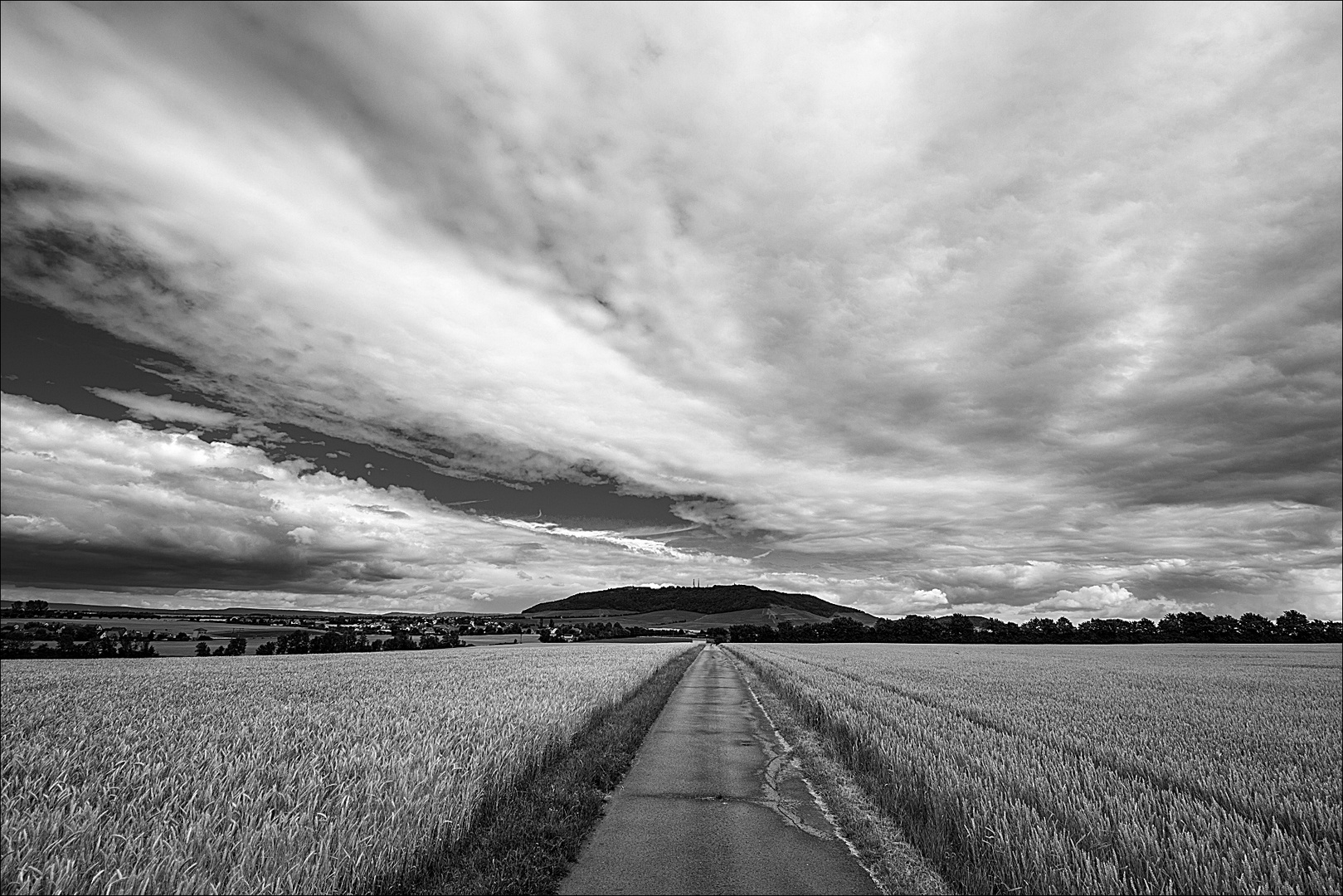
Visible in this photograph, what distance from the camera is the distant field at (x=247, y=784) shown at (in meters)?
5.79

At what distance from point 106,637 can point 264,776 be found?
91844 millimetres

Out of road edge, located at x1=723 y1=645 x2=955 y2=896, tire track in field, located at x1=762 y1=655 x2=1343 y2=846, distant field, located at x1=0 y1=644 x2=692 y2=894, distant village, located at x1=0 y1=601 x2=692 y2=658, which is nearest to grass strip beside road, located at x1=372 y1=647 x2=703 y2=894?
distant field, located at x1=0 y1=644 x2=692 y2=894

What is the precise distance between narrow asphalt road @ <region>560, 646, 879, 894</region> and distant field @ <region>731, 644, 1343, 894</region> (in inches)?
53.2

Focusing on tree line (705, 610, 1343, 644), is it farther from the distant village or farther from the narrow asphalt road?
the narrow asphalt road

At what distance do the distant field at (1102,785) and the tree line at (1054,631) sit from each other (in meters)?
131

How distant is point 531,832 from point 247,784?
12.7ft

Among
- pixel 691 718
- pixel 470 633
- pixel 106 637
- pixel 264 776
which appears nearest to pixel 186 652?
pixel 106 637

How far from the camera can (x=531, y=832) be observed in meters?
8.23

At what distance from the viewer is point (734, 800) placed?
34.8ft

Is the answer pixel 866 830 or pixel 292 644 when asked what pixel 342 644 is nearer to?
pixel 292 644

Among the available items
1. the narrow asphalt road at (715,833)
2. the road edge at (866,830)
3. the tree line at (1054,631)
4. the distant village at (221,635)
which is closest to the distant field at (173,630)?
the distant village at (221,635)

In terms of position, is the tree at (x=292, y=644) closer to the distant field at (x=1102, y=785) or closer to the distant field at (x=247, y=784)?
the distant field at (x=247, y=784)

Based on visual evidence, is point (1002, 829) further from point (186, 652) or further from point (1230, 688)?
point (186, 652)

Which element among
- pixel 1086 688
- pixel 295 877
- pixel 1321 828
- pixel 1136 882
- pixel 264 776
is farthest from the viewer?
pixel 1086 688
